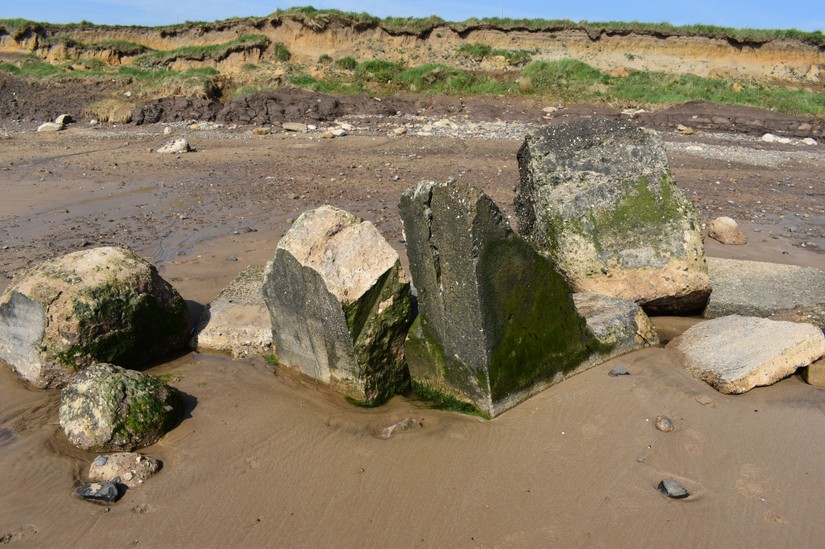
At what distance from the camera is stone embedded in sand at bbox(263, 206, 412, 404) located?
406cm

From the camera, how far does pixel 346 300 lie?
157 inches

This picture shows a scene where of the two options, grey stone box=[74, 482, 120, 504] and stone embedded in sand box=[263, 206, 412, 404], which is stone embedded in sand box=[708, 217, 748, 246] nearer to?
stone embedded in sand box=[263, 206, 412, 404]

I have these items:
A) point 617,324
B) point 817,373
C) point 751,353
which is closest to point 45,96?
point 617,324

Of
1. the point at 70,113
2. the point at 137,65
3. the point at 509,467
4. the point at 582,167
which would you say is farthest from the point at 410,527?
the point at 137,65

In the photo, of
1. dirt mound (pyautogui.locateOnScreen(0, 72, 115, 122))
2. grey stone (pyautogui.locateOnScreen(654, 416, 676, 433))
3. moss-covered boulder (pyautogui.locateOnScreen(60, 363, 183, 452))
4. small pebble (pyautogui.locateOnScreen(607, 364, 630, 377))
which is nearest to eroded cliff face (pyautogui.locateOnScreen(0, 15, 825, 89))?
dirt mound (pyautogui.locateOnScreen(0, 72, 115, 122))

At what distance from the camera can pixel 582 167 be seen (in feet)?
17.7

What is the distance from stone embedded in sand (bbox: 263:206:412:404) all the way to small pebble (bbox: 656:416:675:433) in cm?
160

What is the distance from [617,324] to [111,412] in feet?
11.0

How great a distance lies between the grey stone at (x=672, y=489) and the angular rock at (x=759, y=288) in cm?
246

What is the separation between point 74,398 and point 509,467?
2618 millimetres

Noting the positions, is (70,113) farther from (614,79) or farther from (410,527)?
(410,527)

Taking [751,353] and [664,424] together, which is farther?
[751,353]

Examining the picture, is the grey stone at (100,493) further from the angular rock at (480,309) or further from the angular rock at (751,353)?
the angular rock at (751,353)

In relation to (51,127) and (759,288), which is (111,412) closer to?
(759,288)
